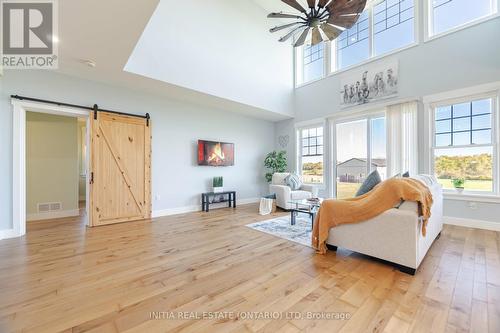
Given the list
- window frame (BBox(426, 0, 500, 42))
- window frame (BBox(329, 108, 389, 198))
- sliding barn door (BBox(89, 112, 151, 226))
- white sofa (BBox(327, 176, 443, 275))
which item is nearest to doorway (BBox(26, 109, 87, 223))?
sliding barn door (BBox(89, 112, 151, 226))

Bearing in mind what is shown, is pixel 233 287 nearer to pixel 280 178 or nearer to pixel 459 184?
pixel 280 178

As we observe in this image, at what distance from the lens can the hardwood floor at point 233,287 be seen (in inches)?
57.4

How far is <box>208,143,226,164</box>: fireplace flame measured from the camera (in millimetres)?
5504

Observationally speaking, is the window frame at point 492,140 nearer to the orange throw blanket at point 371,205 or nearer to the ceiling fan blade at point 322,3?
the orange throw blanket at point 371,205

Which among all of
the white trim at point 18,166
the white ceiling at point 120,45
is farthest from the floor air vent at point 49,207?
the white ceiling at point 120,45

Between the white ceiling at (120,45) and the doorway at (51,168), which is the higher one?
the white ceiling at (120,45)

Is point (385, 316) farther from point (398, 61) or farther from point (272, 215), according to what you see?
point (398, 61)

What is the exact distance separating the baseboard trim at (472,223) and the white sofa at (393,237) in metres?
2.07

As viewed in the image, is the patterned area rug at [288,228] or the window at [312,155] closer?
the patterned area rug at [288,228]

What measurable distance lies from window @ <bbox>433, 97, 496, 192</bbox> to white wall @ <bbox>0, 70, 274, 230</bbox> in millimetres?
4279

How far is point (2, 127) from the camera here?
323cm

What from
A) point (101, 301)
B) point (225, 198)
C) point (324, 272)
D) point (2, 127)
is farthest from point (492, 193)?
point (2, 127)

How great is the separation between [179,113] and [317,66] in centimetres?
421

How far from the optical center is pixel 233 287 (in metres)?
1.89
